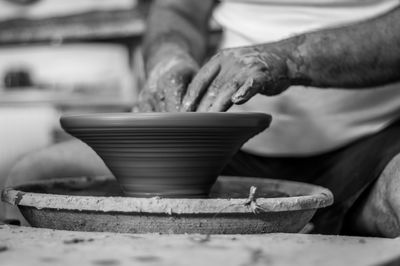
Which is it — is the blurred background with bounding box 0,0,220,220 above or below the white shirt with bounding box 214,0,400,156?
below

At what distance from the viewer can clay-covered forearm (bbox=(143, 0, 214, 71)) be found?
5.39 feet

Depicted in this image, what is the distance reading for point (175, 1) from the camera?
1.94m

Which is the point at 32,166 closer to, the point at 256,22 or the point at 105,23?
the point at 256,22

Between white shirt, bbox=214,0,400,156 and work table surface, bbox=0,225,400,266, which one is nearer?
work table surface, bbox=0,225,400,266

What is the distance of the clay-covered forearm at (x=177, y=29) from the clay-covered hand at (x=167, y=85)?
0.17 meters

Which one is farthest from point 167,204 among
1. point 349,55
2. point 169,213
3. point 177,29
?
point 177,29

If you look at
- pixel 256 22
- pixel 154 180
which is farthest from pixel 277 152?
pixel 154 180

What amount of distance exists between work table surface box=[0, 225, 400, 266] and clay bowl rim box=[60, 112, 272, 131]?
186 mm

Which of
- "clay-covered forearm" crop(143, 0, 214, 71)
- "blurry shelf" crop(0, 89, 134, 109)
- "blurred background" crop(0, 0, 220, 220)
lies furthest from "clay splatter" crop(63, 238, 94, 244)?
"blurry shelf" crop(0, 89, 134, 109)

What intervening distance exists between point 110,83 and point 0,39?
2.75 feet

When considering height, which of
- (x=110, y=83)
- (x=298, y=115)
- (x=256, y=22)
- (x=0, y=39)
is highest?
(x=256, y=22)

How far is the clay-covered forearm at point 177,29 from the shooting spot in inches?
64.7

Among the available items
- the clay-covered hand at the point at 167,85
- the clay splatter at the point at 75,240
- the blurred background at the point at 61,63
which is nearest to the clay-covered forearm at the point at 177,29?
the clay-covered hand at the point at 167,85

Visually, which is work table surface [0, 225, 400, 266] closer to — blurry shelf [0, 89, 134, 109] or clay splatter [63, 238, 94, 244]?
clay splatter [63, 238, 94, 244]
